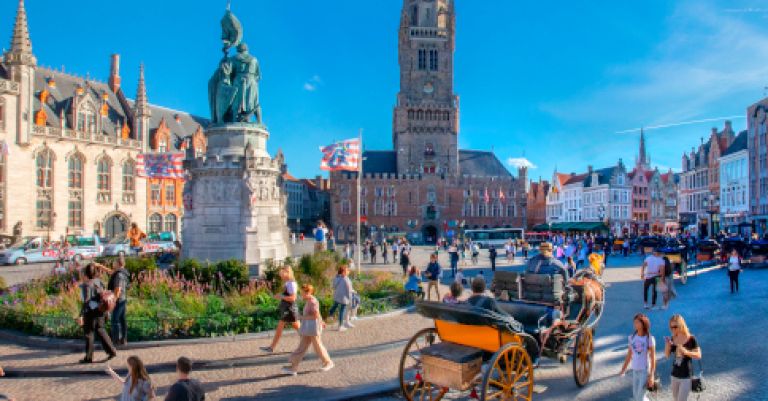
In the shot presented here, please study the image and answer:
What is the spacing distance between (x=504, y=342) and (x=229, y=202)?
11713 mm

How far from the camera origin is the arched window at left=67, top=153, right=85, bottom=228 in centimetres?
4072

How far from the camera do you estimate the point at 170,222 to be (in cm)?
4866

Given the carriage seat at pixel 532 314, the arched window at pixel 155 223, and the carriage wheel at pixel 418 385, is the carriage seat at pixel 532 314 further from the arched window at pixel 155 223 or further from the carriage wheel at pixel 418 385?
the arched window at pixel 155 223

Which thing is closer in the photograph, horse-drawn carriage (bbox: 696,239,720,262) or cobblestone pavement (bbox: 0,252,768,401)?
cobblestone pavement (bbox: 0,252,768,401)

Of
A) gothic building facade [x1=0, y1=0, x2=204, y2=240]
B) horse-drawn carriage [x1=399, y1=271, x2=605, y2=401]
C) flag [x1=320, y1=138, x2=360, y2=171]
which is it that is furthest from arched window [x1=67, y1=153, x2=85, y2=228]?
horse-drawn carriage [x1=399, y1=271, x2=605, y2=401]

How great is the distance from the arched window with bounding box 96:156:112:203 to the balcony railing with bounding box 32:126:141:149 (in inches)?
61.7

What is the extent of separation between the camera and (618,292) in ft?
58.9

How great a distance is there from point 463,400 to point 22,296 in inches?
463

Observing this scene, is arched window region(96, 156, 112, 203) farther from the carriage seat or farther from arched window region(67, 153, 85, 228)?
the carriage seat

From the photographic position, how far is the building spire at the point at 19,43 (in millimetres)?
36750

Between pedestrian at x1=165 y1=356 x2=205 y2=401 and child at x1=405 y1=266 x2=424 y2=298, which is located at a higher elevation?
pedestrian at x1=165 y1=356 x2=205 y2=401

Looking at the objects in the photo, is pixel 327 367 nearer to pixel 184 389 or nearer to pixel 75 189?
pixel 184 389

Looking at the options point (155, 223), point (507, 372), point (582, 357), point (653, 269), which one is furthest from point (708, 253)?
point (155, 223)

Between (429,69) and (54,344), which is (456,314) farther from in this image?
(429,69)
